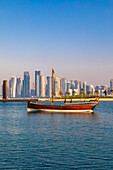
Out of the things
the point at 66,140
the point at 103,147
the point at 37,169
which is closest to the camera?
the point at 37,169

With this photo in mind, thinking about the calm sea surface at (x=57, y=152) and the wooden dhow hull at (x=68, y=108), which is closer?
the calm sea surface at (x=57, y=152)

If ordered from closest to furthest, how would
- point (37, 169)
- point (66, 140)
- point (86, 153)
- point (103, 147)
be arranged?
point (37, 169)
point (86, 153)
point (103, 147)
point (66, 140)

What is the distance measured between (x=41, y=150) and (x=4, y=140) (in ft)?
30.6

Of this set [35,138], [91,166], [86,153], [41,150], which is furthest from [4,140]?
[91,166]

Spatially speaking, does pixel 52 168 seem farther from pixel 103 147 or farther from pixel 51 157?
pixel 103 147

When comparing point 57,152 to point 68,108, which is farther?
point 68,108

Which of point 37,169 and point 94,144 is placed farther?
point 94,144

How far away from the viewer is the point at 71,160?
27.9m

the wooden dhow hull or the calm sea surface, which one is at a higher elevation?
the wooden dhow hull

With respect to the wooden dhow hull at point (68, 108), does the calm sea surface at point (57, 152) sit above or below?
below

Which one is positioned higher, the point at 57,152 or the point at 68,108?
the point at 68,108

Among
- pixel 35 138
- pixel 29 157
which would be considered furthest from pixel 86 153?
pixel 35 138

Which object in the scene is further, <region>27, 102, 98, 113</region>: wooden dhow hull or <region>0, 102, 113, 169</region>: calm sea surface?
<region>27, 102, 98, 113</region>: wooden dhow hull

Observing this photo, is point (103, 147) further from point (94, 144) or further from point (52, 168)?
point (52, 168)
